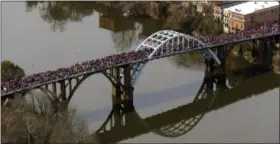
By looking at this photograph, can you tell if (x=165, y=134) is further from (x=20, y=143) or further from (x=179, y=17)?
(x=179, y=17)

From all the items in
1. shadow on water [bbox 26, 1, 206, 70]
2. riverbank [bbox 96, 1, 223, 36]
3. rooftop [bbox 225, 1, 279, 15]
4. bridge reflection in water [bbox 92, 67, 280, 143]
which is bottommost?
bridge reflection in water [bbox 92, 67, 280, 143]

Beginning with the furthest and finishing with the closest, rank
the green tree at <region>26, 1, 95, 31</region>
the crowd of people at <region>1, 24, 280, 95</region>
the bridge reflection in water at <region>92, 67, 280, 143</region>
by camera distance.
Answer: the green tree at <region>26, 1, 95, 31</region> → the bridge reflection in water at <region>92, 67, 280, 143</region> → the crowd of people at <region>1, 24, 280, 95</region>

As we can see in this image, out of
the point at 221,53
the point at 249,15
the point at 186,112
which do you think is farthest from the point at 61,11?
the point at 186,112

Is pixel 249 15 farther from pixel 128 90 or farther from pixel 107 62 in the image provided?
pixel 107 62

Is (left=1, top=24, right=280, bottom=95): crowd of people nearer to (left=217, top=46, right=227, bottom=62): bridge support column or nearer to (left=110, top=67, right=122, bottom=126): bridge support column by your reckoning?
(left=217, top=46, right=227, bottom=62): bridge support column

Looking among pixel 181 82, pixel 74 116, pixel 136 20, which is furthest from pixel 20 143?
pixel 136 20

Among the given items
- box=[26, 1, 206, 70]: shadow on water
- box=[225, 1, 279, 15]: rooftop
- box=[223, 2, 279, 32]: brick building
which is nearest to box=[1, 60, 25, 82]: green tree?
box=[26, 1, 206, 70]: shadow on water

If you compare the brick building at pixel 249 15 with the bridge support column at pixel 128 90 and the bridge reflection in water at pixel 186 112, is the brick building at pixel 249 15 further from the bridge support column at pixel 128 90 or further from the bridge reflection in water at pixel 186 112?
the bridge support column at pixel 128 90
